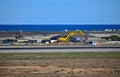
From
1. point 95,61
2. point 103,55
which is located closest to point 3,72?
point 95,61

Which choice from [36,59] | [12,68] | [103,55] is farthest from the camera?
[103,55]

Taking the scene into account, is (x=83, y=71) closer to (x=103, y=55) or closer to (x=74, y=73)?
(x=74, y=73)

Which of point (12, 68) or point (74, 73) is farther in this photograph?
point (12, 68)

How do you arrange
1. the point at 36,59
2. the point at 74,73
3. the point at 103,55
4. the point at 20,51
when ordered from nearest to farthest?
the point at 74,73 < the point at 36,59 < the point at 103,55 < the point at 20,51

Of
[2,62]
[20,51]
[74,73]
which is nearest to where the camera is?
[74,73]

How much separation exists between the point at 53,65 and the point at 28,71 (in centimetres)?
552

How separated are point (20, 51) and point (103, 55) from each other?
42.9 ft

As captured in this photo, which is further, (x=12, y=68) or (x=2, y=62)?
(x=2, y=62)

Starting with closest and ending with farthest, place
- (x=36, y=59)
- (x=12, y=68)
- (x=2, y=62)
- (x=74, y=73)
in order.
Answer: (x=74, y=73) < (x=12, y=68) < (x=2, y=62) < (x=36, y=59)

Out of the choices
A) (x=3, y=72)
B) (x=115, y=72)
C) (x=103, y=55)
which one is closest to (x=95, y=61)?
(x=103, y=55)

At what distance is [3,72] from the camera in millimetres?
35031

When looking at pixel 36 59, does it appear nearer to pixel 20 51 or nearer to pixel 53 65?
pixel 53 65

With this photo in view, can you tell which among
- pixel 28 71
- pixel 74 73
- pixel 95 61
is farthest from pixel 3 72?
pixel 95 61

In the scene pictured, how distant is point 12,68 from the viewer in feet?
125
